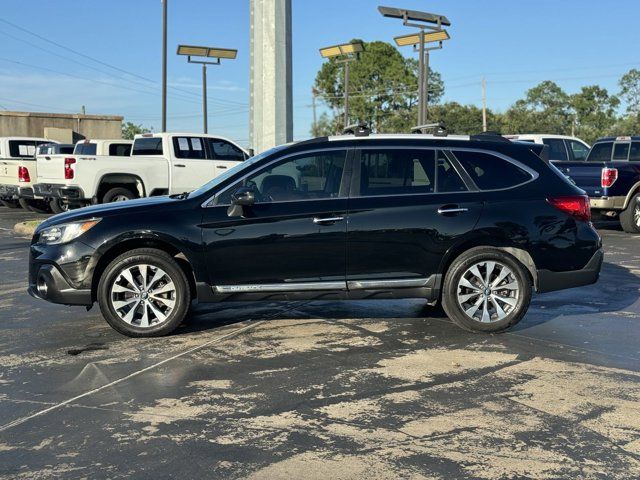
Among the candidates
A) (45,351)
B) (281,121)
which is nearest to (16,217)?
(281,121)

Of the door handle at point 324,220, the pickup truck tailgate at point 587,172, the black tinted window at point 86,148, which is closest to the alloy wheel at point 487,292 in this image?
the door handle at point 324,220

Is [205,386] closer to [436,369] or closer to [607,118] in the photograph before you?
[436,369]

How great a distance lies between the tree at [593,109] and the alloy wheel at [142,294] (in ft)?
257

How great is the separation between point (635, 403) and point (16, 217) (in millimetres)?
19088

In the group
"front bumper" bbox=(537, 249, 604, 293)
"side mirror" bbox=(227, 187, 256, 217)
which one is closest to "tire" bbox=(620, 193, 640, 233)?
"front bumper" bbox=(537, 249, 604, 293)

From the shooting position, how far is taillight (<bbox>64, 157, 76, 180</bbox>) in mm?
15492

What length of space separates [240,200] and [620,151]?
510 inches

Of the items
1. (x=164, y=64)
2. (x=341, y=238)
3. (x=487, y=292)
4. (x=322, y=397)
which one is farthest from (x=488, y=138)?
(x=164, y=64)

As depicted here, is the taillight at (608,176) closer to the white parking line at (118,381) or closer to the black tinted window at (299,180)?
the black tinted window at (299,180)

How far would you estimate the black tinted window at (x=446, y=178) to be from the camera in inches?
262

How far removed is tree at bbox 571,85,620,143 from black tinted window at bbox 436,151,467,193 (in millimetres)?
77018

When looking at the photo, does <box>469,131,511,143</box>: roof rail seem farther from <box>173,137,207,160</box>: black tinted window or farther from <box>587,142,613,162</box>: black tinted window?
<box>587,142,613,162</box>: black tinted window

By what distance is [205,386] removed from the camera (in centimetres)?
509

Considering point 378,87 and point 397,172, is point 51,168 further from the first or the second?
point 378,87
